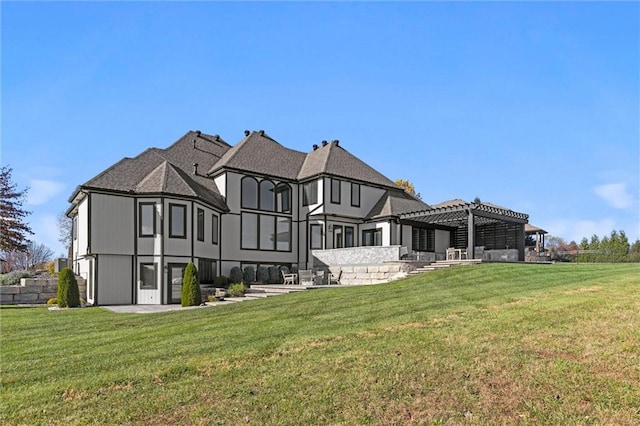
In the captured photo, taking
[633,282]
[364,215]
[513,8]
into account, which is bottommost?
[633,282]

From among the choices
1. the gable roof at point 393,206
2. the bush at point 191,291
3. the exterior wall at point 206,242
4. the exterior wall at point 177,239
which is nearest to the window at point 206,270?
the exterior wall at point 206,242

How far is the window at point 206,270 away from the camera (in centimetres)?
2275

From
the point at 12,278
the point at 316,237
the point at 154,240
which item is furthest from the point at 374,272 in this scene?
the point at 12,278

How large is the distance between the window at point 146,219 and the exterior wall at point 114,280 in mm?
1362

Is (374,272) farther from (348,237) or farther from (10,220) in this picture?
(10,220)

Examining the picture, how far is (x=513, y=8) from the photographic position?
38.9ft

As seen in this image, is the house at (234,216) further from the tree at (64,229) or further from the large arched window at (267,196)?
the tree at (64,229)

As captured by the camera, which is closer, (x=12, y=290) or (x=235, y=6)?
(x=235, y=6)

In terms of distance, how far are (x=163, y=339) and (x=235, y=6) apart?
8.28 metres

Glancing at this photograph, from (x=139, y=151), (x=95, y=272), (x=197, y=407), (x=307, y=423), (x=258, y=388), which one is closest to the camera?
(x=307, y=423)

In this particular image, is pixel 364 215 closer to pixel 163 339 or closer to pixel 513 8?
pixel 513 8

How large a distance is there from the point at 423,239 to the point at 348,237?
17.2ft

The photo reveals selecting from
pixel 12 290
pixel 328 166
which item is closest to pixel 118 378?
pixel 12 290

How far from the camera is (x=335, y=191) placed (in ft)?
93.4
